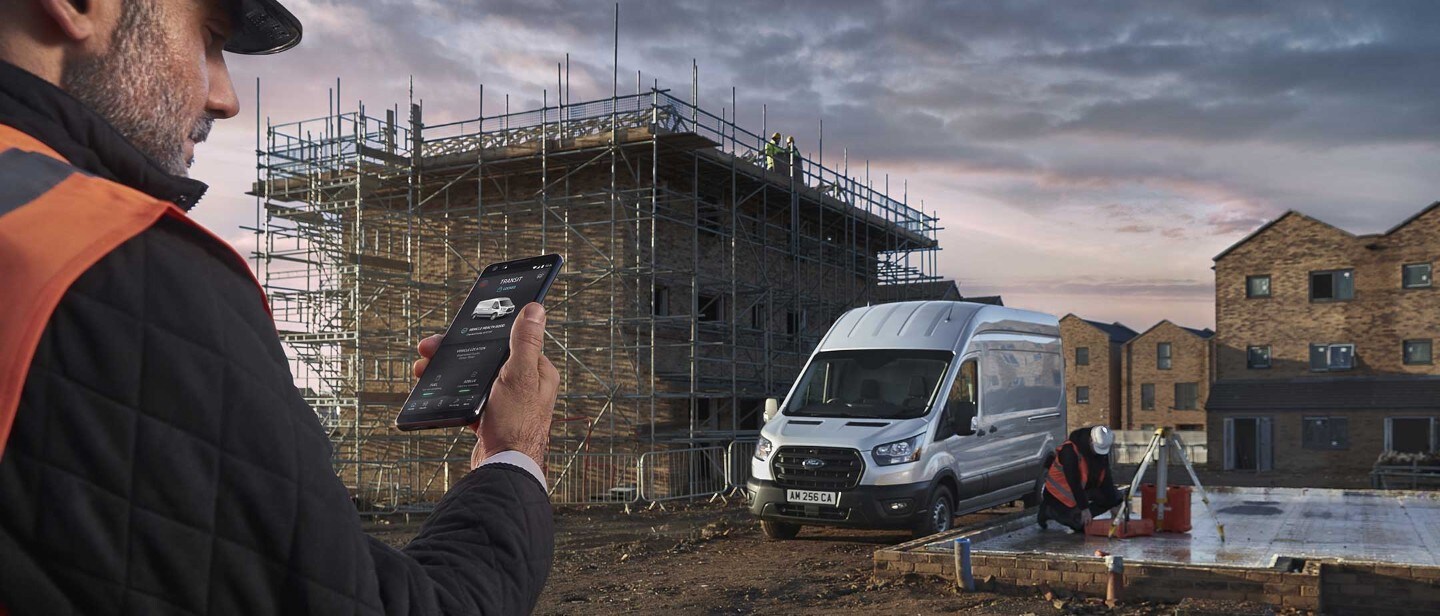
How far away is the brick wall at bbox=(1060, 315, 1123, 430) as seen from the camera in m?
58.1

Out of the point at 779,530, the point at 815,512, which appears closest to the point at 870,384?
the point at 815,512

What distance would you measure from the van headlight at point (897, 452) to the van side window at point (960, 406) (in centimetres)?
55

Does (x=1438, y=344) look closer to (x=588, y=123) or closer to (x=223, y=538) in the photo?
(x=588, y=123)

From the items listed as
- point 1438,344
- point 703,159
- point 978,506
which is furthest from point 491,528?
point 1438,344

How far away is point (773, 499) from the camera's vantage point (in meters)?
13.5

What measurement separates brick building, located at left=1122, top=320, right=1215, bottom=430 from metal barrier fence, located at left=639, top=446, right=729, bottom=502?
3946 cm

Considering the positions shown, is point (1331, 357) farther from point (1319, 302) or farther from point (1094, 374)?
point (1094, 374)

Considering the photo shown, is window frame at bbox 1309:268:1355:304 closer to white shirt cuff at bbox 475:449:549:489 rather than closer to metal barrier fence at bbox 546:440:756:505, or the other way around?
metal barrier fence at bbox 546:440:756:505

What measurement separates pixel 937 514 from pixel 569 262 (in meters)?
12.3

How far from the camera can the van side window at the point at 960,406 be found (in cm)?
1373

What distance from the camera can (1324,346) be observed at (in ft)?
140

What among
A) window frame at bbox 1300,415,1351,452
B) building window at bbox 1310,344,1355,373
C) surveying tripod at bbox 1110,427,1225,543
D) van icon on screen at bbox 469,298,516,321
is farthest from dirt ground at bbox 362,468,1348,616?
building window at bbox 1310,344,1355,373

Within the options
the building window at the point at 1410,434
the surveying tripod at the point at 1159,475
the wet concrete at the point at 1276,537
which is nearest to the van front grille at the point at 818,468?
the wet concrete at the point at 1276,537

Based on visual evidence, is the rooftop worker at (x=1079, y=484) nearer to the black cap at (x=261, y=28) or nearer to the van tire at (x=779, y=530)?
the van tire at (x=779, y=530)
